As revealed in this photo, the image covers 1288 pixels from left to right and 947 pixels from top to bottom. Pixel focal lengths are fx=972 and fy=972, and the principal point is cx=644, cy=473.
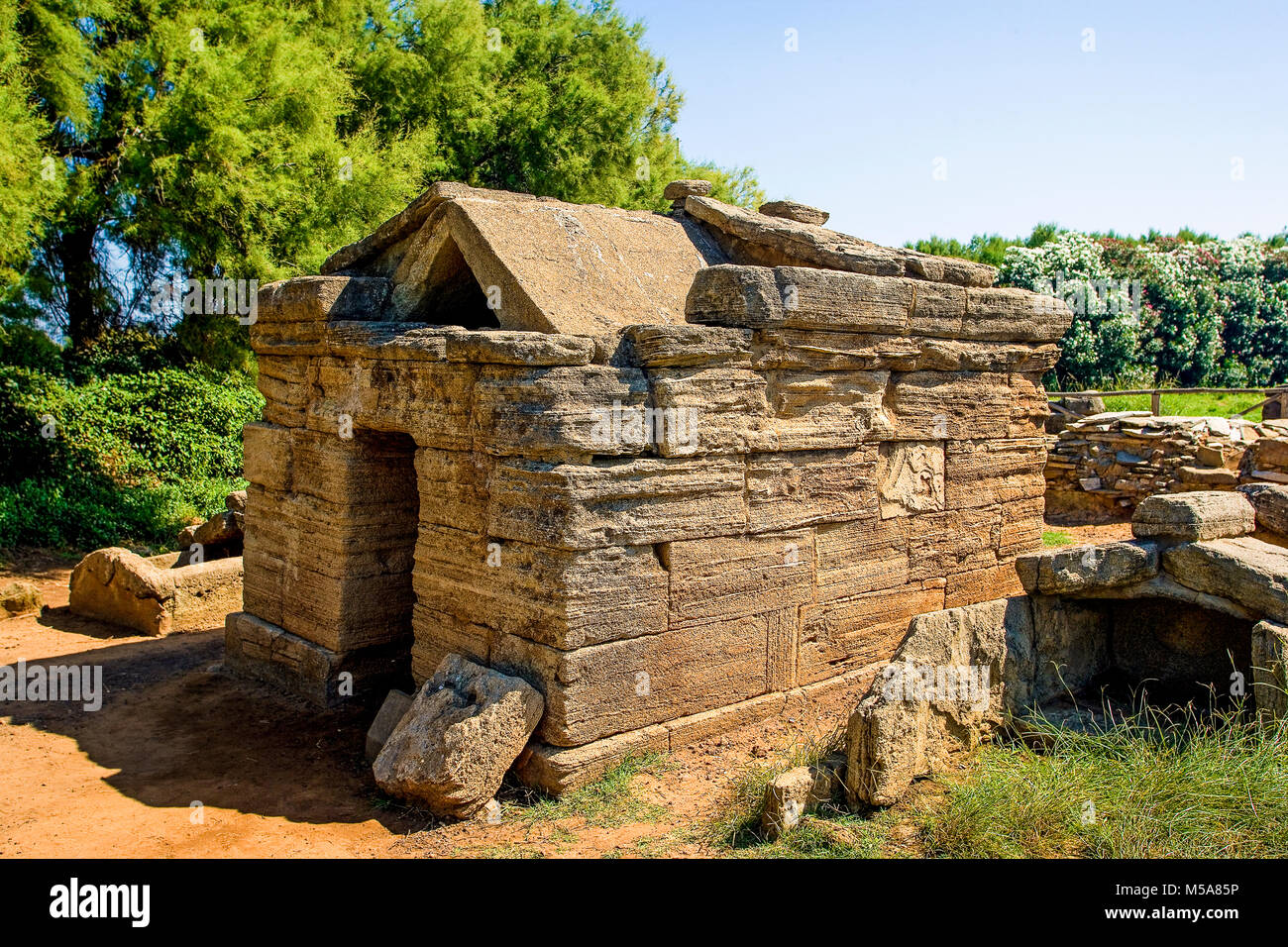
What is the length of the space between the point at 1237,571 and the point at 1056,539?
6144 mm

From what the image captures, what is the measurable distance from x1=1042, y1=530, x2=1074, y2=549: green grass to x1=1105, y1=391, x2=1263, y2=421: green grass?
18.7 feet

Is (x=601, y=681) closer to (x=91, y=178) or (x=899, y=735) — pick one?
(x=899, y=735)

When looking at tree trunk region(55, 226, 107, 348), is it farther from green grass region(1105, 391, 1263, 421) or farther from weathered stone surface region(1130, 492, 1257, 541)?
green grass region(1105, 391, 1263, 421)

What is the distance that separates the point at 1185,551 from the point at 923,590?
7.06 feet

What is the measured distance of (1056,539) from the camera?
1145 centimetres

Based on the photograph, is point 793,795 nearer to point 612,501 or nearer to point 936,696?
point 936,696

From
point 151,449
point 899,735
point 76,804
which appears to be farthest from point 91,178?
point 899,735

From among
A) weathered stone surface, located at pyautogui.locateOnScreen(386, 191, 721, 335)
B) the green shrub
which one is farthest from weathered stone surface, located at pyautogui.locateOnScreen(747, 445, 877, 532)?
the green shrub

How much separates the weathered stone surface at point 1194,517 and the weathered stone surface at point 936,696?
36.6 inches

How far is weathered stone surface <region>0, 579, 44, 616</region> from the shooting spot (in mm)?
9836

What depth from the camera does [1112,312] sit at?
22.2 m

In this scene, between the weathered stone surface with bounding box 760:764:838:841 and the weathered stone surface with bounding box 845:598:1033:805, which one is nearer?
the weathered stone surface with bounding box 760:764:838:841

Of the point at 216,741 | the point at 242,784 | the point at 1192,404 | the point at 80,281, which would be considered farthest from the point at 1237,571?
the point at 1192,404

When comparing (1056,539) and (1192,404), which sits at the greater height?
(1192,404)
